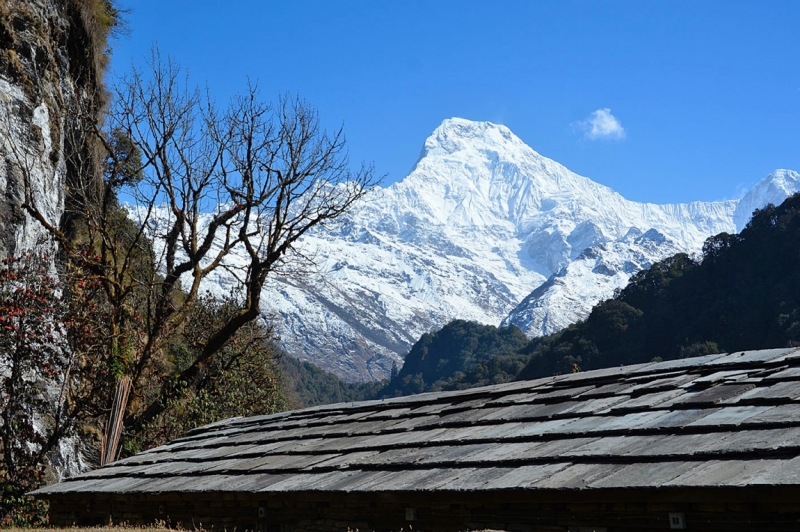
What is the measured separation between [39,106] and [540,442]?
631 inches

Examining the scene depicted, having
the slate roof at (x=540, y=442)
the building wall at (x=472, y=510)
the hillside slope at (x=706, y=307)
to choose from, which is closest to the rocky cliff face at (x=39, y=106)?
the slate roof at (x=540, y=442)

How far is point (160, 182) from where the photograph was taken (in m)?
19.0

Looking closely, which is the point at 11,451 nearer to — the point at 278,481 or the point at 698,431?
the point at 278,481

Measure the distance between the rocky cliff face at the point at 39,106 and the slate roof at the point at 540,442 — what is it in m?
7.36

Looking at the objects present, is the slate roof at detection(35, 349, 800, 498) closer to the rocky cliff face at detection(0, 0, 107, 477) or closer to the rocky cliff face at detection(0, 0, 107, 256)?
the rocky cliff face at detection(0, 0, 107, 477)

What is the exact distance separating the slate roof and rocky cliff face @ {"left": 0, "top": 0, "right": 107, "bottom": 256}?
24.1ft

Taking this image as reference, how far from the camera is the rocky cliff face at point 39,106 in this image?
57.5 feet

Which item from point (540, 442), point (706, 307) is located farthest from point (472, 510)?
point (706, 307)

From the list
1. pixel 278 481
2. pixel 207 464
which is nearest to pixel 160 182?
pixel 207 464

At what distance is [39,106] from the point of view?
19250 millimetres

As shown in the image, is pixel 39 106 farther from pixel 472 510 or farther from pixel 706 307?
pixel 706 307

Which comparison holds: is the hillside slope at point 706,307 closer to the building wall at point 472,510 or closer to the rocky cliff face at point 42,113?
the rocky cliff face at point 42,113

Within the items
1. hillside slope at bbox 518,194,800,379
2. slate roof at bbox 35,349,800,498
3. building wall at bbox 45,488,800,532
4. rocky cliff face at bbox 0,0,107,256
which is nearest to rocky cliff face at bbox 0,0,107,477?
rocky cliff face at bbox 0,0,107,256

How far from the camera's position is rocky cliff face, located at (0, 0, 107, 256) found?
17.5 meters
